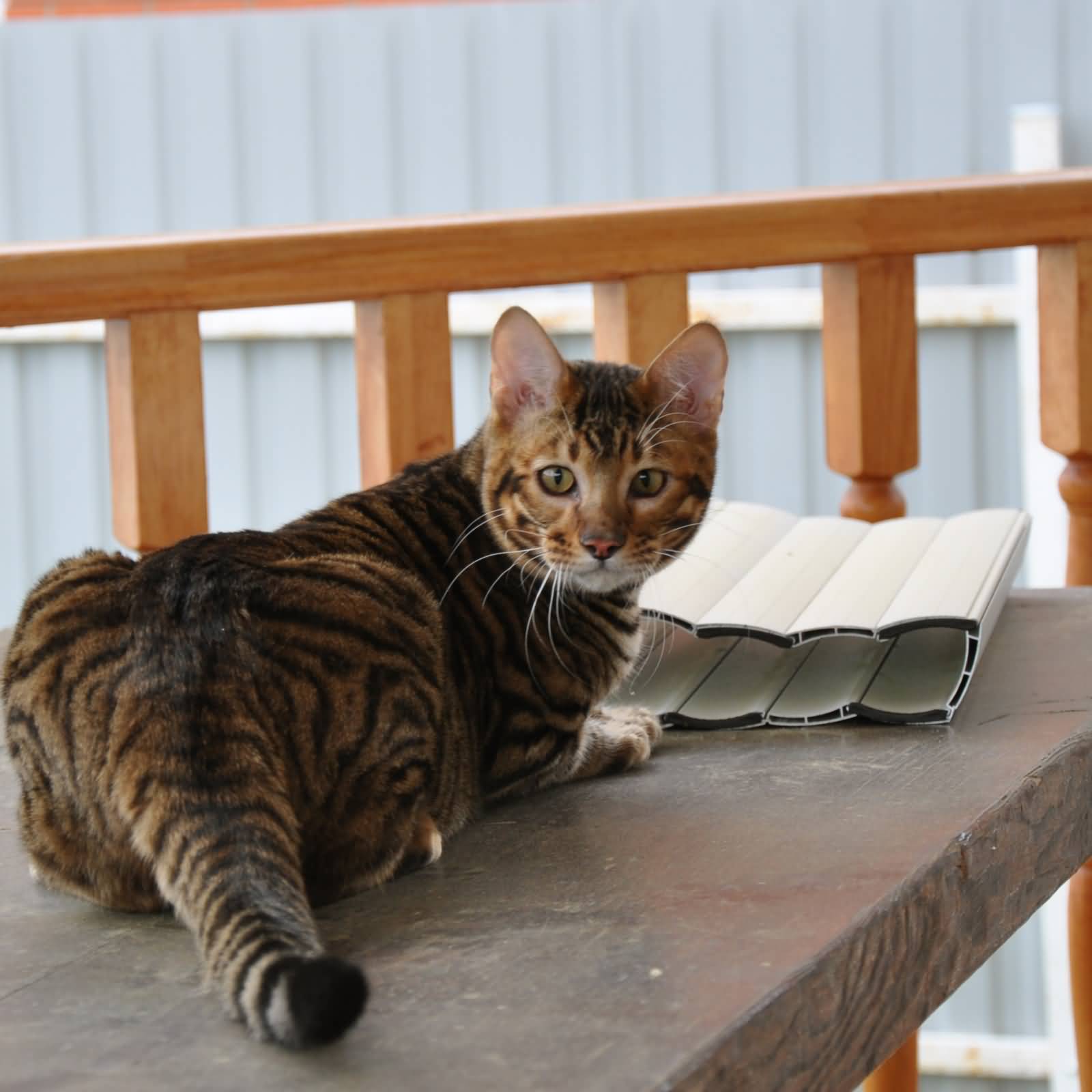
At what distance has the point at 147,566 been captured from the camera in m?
1.09

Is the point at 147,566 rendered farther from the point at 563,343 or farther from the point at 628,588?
the point at 563,343

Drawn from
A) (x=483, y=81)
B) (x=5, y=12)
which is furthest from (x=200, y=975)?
(x=5, y=12)

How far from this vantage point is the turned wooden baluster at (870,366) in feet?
6.12

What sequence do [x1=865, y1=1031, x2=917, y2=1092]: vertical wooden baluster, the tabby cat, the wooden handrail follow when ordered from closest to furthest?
the tabby cat, the wooden handrail, [x1=865, y1=1031, x2=917, y2=1092]: vertical wooden baluster

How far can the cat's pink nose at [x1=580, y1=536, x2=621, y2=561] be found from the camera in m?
1.33

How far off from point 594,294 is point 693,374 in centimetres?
47

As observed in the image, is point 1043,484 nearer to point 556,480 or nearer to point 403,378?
point 403,378

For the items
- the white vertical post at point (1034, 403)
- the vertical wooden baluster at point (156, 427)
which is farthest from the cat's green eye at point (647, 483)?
the white vertical post at point (1034, 403)

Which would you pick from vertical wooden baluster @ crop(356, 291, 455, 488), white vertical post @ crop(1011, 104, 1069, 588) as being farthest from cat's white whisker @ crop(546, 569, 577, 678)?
white vertical post @ crop(1011, 104, 1069, 588)

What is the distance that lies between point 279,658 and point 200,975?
0.23 metres

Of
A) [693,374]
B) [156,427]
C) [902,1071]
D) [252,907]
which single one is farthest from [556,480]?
[902,1071]

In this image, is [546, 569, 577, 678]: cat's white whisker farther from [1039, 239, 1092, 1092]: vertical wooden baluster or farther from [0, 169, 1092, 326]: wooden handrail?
[1039, 239, 1092, 1092]: vertical wooden baluster

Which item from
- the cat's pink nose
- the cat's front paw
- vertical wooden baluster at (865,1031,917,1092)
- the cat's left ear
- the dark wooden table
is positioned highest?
the cat's left ear

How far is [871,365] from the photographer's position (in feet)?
6.20
